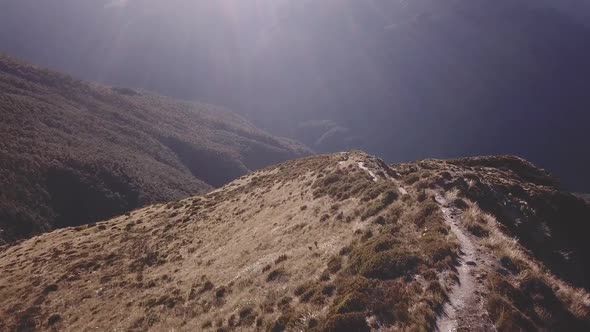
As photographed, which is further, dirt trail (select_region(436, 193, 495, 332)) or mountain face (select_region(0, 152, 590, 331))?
mountain face (select_region(0, 152, 590, 331))

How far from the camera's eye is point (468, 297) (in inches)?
570

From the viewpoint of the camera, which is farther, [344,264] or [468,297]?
[344,264]

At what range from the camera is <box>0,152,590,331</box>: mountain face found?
47.8 feet

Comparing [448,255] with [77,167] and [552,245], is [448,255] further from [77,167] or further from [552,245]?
[77,167]

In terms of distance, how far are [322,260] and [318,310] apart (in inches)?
185

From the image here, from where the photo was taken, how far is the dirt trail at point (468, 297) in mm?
13297

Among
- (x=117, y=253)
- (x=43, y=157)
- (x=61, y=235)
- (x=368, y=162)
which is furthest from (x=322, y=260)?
(x=43, y=157)

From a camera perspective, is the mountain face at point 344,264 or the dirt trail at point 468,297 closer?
the dirt trail at point 468,297

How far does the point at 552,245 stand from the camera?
74.2 feet

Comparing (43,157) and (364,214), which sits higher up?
(43,157)

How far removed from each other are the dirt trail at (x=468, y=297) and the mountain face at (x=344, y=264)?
49mm

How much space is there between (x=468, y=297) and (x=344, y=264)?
591 cm

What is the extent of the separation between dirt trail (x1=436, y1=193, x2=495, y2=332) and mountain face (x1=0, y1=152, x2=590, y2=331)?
49 millimetres

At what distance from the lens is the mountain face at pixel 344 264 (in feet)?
47.8
